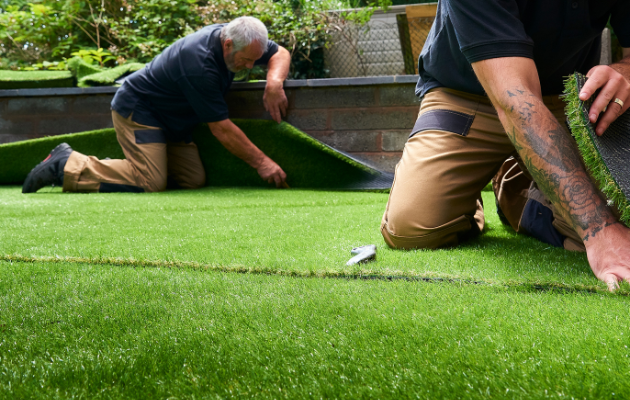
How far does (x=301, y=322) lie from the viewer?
0.76 metres

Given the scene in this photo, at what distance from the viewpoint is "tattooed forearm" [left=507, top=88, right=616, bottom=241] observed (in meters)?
1.04

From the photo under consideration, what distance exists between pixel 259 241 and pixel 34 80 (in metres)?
3.61

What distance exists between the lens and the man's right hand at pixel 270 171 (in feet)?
10.7

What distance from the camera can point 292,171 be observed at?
3449 millimetres

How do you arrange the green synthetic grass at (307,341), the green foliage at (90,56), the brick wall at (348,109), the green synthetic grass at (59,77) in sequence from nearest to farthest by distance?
the green synthetic grass at (307,341)
the brick wall at (348,109)
the green synthetic grass at (59,77)
the green foliage at (90,56)

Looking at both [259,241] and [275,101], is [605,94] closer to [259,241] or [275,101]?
[259,241]

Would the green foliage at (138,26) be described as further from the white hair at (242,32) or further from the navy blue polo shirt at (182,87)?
the white hair at (242,32)

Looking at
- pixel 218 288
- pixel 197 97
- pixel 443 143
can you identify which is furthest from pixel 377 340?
pixel 197 97

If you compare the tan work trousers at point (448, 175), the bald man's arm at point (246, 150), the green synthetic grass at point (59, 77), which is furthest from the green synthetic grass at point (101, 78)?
the tan work trousers at point (448, 175)

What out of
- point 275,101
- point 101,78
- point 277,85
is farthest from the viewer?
point 101,78

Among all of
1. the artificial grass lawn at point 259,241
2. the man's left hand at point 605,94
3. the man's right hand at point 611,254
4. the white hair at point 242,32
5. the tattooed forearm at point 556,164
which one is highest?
the white hair at point 242,32

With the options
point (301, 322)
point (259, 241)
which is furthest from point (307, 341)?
point (259, 241)

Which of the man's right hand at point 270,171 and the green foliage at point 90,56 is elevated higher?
the green foliage at point 90,56

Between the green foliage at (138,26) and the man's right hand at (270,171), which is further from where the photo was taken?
the green foliage at (138,26)
